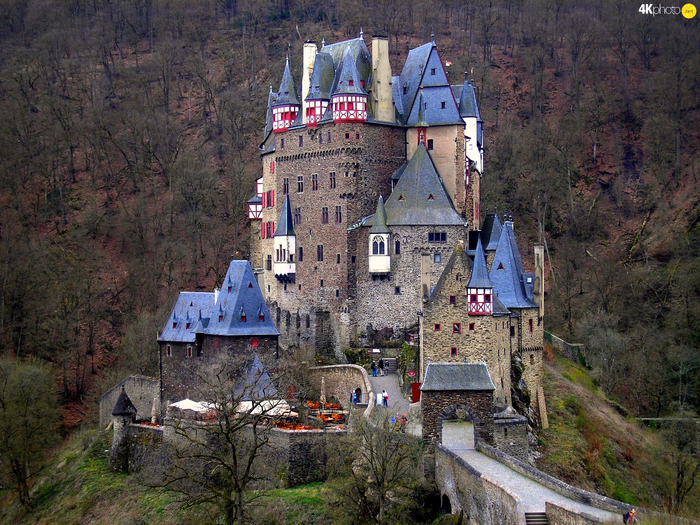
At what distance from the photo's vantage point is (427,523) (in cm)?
3375

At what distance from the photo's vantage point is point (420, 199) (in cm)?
5097

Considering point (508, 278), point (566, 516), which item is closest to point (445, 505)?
point (566, 516)

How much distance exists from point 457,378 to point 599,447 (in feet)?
44.9

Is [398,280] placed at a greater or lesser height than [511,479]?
greater

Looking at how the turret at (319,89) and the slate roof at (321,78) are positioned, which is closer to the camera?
the turret at (319,89)

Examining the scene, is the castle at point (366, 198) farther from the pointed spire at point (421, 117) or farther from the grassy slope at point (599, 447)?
the grassy slope at point (599, 447)

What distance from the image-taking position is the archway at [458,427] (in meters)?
36.2

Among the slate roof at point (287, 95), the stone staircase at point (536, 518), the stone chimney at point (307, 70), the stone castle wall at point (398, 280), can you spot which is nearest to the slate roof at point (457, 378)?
the stone staircase at point (536, 518)

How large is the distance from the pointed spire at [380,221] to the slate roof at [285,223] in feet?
17.0

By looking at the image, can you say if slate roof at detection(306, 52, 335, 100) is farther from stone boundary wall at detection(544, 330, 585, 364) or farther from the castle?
stone boundary wall at detection(544, 330, 585, 364)

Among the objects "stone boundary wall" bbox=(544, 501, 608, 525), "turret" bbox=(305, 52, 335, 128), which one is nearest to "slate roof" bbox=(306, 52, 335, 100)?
"turret" bbox=(305, 52, 335, 128)

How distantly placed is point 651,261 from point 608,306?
632 centimetres

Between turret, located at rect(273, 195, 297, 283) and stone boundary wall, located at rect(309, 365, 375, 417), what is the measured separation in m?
6.41

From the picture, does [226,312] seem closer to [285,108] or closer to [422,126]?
[285,108]
